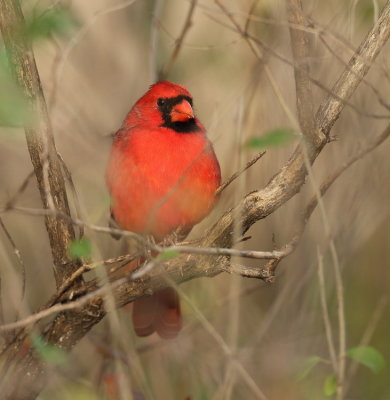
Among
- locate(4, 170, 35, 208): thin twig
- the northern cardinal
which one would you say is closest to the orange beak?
the northern cardinal

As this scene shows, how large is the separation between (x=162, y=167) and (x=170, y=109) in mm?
276

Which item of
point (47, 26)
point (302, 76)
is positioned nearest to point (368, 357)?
point (302, 76)

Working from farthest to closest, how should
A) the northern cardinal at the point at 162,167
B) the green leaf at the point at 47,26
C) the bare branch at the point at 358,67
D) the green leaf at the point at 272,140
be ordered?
the northern cardinal at the point at 162,167 < the bare branch at the point at 358,67 < the green leaf at the point at 272,140 < the green leaf at the point at 47,26

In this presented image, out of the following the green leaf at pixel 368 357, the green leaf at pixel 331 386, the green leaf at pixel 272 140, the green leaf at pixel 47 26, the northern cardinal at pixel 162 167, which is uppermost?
A: the green leaf at pixel 47 26

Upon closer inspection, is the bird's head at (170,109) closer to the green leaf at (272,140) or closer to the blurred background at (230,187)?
the blurred background at (230,187)

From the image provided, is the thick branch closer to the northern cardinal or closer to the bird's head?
the northern cardinal

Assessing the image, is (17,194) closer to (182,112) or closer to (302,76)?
(302,76)

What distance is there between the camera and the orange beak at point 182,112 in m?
2.67

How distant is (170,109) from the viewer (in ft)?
8.85

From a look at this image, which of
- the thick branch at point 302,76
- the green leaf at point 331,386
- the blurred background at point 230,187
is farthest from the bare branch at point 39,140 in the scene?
the green leaf at point 331,386

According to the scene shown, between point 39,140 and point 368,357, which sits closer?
point 368,357

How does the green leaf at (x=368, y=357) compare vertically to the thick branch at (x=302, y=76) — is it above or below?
below

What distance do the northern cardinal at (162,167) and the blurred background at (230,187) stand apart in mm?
108

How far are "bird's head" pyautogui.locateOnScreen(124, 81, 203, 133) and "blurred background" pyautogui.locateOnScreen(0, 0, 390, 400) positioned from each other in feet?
0.30
